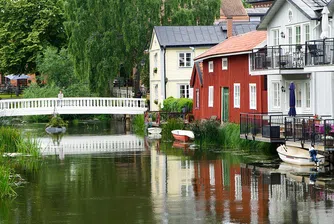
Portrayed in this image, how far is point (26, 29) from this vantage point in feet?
257

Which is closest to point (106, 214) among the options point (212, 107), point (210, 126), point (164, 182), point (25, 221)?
point (25, 221)

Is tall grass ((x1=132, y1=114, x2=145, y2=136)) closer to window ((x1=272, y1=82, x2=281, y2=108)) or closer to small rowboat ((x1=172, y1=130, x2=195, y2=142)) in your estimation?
small rowboat ((x1=172, y1=130, x2=195, y2=142))

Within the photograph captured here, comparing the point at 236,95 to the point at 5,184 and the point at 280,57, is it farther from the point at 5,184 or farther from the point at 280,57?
the point at 5,184

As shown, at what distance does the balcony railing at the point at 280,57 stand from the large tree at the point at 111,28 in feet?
85.5

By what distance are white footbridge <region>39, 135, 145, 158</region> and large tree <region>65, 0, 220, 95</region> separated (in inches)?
521

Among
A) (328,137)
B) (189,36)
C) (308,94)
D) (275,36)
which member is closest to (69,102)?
(189,36)

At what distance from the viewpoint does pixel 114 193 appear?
1013 inches

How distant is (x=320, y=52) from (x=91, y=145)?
54.5ft

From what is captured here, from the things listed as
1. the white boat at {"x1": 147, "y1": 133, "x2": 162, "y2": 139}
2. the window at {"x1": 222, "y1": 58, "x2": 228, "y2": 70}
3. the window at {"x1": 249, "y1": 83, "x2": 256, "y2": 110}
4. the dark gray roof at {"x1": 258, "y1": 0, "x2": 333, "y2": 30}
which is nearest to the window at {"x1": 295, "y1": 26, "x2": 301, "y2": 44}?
the dark gray roof at {"x1": 258, "y1": 0, "x2": 333, "y2": 30}

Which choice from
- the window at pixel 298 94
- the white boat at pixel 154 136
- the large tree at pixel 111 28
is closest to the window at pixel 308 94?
the window at pixel 298 94

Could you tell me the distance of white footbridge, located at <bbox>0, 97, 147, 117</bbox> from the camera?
5669 cm

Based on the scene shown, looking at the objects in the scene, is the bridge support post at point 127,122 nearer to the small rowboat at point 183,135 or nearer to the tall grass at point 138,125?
the tall grass at point 138,125

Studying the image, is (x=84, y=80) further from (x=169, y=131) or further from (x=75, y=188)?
(x=75, y=188)

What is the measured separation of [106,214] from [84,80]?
143 ft
